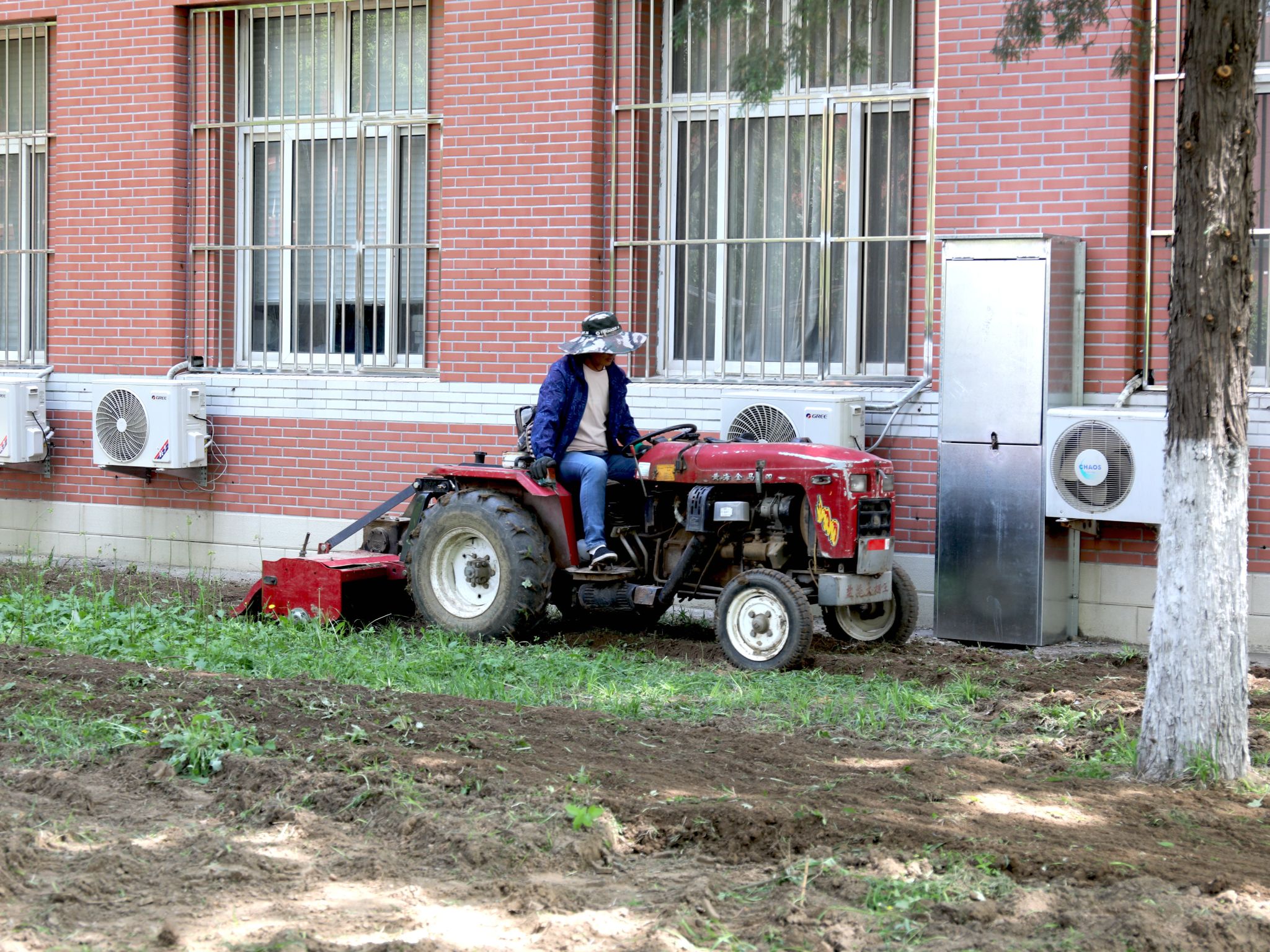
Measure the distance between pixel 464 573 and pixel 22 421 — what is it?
540 centimetres

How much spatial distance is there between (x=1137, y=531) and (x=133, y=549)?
26.1ft

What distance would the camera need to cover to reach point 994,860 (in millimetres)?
4867

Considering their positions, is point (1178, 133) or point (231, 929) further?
point (1178, 133)

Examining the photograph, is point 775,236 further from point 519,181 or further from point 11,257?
point 11,257

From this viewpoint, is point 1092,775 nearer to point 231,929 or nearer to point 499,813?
point 499,813

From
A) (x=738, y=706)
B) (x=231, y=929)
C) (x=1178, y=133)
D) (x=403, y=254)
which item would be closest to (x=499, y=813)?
(x=231, y=929)

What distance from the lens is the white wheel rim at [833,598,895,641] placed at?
8945mm

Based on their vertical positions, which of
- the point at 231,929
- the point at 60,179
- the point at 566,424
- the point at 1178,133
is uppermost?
the point at 60,179

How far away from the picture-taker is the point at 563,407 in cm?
900

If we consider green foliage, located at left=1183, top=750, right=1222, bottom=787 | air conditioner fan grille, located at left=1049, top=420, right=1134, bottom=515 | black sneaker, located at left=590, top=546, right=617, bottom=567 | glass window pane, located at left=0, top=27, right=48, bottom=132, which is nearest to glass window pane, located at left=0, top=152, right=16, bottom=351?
glass window pane, located at left=0, top=27, right=48, bottom=132

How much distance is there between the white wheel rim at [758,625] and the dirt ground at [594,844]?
1.45m

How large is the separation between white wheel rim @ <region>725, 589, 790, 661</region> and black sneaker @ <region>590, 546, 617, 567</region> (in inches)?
30.5

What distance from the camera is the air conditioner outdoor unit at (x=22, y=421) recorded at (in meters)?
12.8

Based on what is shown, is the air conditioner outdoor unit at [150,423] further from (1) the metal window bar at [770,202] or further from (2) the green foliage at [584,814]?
(2) the green foliage at [584,814]
